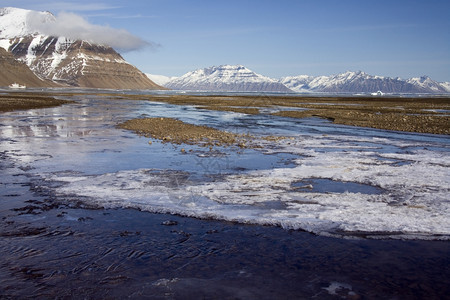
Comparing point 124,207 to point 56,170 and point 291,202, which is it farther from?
point 56,170

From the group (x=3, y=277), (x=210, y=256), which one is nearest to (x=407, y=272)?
(x=210, y=256)

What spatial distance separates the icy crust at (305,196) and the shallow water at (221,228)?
4 cm

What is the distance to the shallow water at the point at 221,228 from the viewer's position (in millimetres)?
6043

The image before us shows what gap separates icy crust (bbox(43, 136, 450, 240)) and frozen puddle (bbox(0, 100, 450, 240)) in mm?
25

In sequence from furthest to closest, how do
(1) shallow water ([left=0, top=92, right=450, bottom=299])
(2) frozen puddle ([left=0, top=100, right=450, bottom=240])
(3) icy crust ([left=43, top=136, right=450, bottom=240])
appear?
1. (2) frozen puddle ([left=0, top=100, right=450, bottom=240])
2. (3) icy crust ([left=43, top=136, right=450, bottom=240])
3. (1) shallow water ([left=0, top=92, right=450, bottom=299])

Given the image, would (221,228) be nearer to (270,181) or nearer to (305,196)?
(305,196)

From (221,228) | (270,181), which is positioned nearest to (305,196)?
(270,181)

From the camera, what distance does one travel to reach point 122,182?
12320 millimetres

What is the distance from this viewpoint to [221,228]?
8461 millimetres

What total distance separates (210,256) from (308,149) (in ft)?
46.3

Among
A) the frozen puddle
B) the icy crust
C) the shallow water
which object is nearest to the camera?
the shallow water

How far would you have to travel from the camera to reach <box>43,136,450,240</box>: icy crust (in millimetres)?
8766

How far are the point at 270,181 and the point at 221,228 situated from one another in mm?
4632

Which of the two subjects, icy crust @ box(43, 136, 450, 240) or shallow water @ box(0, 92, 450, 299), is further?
icy crust @ box(43, 136, 450, 240)
